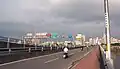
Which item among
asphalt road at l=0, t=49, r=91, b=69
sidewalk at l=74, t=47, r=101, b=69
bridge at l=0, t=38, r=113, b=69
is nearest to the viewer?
sidewalk at l=74, t=47, r=101, b=69

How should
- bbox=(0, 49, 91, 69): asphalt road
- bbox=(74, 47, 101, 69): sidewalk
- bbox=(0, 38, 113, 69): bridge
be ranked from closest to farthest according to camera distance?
bbox=(74, 47, 101, 69): sidewalk
bbox=(0, 38, 113, 69): bridge
bbox=(0, 49, 91, 69): asphalt road

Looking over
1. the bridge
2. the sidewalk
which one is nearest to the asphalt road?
the bridge

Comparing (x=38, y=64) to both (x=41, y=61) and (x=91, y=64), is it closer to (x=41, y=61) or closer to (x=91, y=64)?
(x=41, y=61)

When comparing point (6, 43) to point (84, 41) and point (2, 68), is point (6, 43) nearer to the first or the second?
point (2, 68)

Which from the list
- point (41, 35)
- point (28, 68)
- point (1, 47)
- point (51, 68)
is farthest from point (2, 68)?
point (41, 35)

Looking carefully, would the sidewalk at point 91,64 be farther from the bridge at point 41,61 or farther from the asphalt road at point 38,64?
the asphalt road at point 38,64

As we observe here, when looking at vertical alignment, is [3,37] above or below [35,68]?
above

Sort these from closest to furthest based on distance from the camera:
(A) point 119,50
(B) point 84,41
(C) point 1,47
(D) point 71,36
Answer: (C) point 1,47
(D) point 71,36
(A) point 119,50
(B) point 84,41

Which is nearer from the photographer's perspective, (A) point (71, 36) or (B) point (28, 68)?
(B) point (28, 68)

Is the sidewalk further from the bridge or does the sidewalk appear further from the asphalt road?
the asphalt road

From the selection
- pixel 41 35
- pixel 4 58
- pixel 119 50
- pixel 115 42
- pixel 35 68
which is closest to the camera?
pixel 35 68

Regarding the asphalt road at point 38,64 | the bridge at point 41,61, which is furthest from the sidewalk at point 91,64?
the asphalt road at point 38,64

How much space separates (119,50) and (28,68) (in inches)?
4662

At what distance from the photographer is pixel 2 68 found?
17812mm
